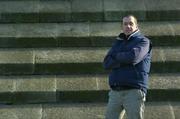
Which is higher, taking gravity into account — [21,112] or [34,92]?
[34,92]

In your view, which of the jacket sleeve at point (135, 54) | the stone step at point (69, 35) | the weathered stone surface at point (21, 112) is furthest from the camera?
the stone step at point (69, 35)

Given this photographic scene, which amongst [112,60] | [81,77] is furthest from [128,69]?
[81,77]

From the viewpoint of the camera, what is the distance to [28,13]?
7758mm


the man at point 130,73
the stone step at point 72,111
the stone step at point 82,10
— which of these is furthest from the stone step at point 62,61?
the man at point 130,73

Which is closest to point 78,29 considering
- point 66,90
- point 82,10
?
point 82,10

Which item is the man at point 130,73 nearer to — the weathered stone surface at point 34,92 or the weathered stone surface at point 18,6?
the weathered stone surface at point 34,92

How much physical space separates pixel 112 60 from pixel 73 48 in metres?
2.08

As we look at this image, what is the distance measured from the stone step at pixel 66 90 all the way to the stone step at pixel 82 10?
1.26 metres

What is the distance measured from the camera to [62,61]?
701 cm

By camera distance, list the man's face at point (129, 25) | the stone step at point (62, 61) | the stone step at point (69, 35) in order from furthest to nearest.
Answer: the stone step at point (69, 35) < the stone step at point (62, 61) < the man's face at point (129, 25)

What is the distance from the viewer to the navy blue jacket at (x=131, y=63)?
5.18 metres

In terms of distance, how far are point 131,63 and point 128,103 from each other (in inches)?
15.9

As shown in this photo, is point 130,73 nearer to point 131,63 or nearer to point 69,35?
point 131,63

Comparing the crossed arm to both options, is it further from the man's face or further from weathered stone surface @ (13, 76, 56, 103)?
weathered stone surface @ (13, 76, 56, 103)
